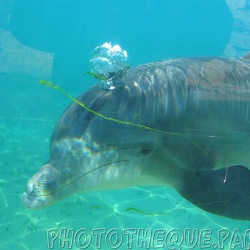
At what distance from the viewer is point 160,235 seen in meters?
7.85

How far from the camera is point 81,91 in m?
31.3

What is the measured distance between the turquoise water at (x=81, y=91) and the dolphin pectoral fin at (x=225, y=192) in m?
0.95

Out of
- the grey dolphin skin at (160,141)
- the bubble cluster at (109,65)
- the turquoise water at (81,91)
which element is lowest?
the turquoise water at (81,91)

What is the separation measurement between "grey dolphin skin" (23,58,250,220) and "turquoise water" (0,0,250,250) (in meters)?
0.72

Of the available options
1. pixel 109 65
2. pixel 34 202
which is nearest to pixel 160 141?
pixel 109 65

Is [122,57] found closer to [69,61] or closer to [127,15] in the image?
[69,61]

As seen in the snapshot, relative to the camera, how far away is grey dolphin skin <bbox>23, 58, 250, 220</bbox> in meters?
3.79

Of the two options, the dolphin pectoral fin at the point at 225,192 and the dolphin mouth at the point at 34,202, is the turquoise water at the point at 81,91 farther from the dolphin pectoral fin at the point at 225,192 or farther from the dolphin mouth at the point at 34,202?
the dolphin mouth at the point at 34,202

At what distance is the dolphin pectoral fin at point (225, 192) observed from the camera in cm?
373

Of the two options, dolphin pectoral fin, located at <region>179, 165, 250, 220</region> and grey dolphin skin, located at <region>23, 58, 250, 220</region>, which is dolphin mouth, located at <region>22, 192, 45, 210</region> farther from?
dolphin pectoral fin, located at <region>179, 165, 250, 220</region>

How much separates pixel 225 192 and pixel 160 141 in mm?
930

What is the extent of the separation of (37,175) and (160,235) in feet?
16.3

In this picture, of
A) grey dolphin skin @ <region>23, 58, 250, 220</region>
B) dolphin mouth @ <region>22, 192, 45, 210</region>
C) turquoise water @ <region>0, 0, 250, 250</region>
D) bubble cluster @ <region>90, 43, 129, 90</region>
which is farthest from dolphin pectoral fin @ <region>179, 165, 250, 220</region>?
dolphin mouth @ <region>22, 192, 45, 210</region>

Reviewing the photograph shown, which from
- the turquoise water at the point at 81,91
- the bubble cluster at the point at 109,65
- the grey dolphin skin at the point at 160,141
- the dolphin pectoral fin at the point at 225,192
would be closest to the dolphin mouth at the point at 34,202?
the grey dolphin skin at the point at 160,141
